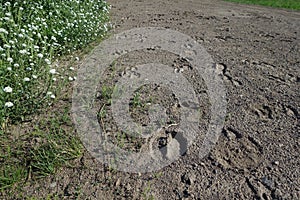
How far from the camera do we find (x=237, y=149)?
2.50 metres

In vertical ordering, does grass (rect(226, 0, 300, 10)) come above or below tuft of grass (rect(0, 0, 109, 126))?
below

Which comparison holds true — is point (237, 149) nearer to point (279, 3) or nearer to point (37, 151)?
point (37, 151)

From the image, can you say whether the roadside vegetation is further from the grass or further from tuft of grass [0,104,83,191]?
the grass

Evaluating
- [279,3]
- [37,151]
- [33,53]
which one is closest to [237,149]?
[37,151]

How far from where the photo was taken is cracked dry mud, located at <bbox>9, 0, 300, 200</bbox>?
6.84 ft

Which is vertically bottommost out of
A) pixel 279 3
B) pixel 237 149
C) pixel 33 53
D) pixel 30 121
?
pixel 279 3

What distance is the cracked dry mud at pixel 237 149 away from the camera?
2086 mm

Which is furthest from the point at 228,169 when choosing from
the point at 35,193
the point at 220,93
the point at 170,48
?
the point at 170,48

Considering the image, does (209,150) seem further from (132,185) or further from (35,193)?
(35,193)

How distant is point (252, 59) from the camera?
4.10 meters

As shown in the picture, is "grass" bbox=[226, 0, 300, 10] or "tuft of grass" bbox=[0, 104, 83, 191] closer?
"tuft of grass" bbox=[0, 104, 83, 191]

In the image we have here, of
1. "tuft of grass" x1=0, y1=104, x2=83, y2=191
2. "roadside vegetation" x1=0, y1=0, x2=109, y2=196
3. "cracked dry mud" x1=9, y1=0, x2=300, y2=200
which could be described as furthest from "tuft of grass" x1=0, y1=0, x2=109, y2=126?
"cracked dry mud" x1=9, y1=0, x2=300, y2=200

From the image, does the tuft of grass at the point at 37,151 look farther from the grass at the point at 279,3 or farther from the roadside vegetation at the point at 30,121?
the grass at the point at 279,3

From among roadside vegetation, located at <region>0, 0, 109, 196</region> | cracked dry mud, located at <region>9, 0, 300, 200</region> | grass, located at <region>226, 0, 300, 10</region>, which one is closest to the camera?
cracked dry mud, located at <region>9, 0, 300, 200</region>
